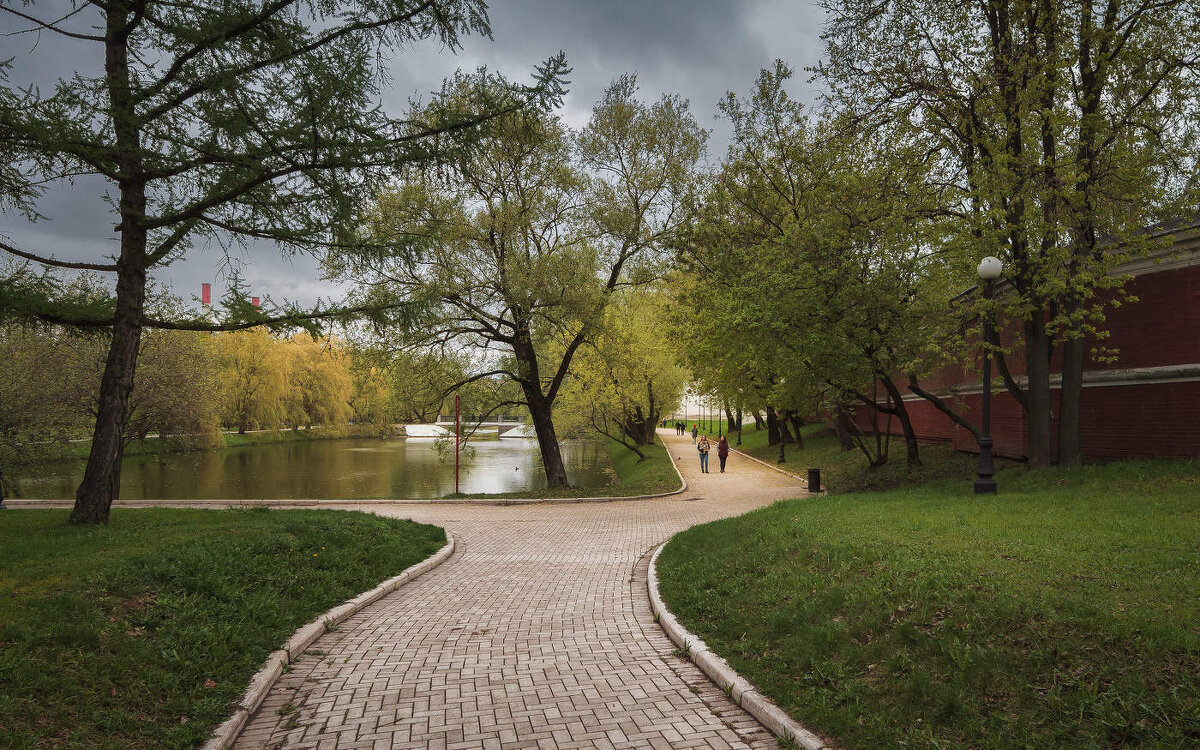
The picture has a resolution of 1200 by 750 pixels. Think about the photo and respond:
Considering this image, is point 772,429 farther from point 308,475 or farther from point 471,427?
point 308,475

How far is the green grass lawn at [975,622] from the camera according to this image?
11.9ft

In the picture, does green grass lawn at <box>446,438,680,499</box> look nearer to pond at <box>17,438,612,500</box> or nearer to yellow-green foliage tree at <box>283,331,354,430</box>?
pond at <box>17,438,612,500</box>

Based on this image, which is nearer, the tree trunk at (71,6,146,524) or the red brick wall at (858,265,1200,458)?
the tree trunk at (71,6,146,524)

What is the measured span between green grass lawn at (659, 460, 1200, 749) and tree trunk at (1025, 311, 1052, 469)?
4017 mm

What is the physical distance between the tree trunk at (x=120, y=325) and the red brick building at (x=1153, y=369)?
1483 centimetres

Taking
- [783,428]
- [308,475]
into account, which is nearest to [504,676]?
[783,428]

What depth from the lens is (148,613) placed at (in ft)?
17.5

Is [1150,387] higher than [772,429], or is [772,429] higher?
[1150,387]

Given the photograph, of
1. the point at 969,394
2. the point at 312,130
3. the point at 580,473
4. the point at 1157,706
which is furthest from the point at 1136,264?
the point at 580,473

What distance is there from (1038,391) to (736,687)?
10865mm

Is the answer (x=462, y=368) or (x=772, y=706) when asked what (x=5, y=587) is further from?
(x=462, y=368)

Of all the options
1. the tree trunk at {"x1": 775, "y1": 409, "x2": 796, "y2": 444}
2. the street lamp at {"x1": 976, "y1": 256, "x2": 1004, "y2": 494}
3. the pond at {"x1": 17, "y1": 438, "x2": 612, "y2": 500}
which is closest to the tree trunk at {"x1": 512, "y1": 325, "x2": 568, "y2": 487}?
the pond at {"x1": 17, "y1": 438, "x2": 612, "y2": 500}

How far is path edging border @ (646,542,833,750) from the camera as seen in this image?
4.08m

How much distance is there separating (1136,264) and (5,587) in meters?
17.0
